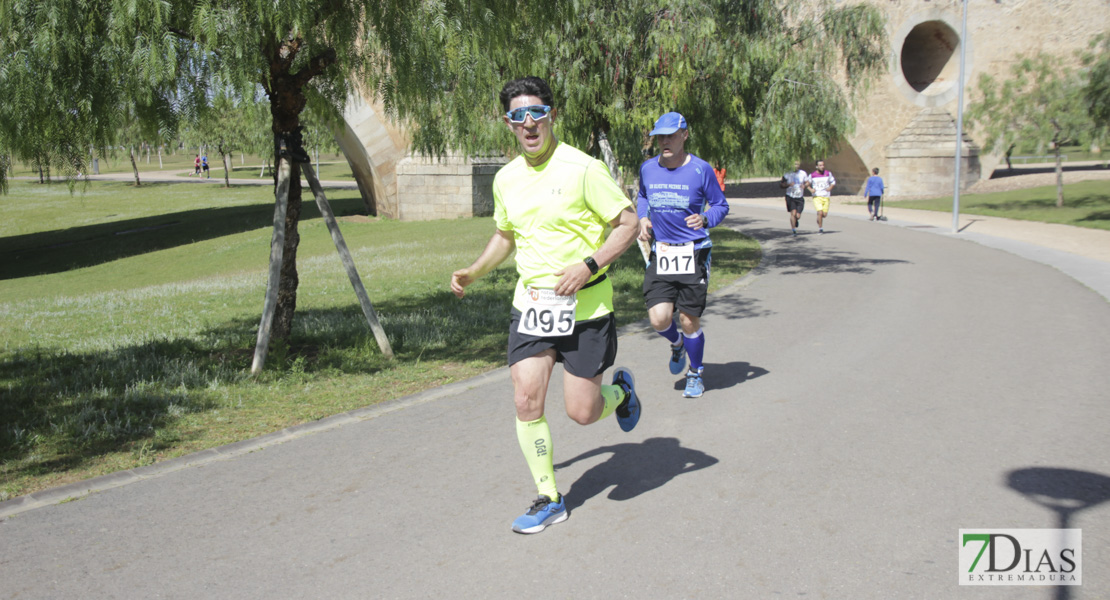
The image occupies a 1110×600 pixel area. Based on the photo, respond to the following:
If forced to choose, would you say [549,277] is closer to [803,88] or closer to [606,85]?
[606,85]

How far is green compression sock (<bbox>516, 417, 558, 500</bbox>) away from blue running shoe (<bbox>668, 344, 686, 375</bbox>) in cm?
272

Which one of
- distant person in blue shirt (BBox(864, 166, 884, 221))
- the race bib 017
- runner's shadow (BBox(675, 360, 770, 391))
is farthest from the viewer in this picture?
distant person in blue shirt (BBox(864, 166, 884, 221))

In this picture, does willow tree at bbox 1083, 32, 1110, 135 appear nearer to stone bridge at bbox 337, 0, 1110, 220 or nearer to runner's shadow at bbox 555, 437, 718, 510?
stone bridge at bbox 337, 0, 1110, 220

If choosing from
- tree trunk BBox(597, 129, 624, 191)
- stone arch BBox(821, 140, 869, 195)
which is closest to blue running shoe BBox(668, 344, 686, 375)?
tree trunk BBox(597, 129, 624, 191)

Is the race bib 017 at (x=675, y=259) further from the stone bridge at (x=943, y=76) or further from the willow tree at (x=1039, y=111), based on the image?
the stone bridge at (x=943, y=76)

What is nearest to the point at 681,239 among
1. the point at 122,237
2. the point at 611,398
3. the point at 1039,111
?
the point at 611,398

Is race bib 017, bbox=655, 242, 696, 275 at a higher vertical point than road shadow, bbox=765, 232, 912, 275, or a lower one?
higher

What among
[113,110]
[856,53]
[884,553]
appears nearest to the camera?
[884,553]

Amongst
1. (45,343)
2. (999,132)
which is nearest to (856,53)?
(45,343)

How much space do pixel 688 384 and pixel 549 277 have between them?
2.73 meters

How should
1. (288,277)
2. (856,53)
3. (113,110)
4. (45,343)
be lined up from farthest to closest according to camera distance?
(856,53), (45,343), (288,277), (113,110)

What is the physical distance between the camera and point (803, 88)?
13.3 metres

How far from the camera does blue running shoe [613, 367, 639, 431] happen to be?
15.5 feet

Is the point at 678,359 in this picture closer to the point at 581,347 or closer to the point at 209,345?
the point at 581,347
